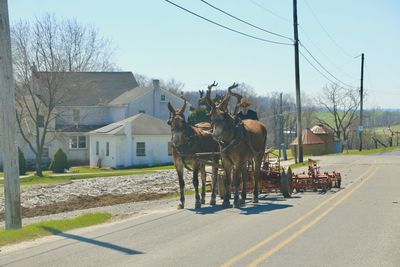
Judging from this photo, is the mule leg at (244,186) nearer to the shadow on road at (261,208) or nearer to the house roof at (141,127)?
the shadow on road at (261,208)

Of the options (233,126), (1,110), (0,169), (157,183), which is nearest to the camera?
(1,110)

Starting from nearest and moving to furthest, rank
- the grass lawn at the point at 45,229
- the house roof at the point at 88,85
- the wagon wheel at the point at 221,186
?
1. the grass lawn at the point at 45,229
2. the wagon wheel at the point at 221,186
3. the house roof at the point at 88,85

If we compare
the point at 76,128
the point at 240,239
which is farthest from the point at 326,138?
the point at 240,239

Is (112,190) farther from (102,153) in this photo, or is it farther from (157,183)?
(102,153)

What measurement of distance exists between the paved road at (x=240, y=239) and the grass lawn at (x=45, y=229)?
52 centimetres

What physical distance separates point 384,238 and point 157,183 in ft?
79.4

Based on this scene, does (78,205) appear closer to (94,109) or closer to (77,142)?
(77,142)

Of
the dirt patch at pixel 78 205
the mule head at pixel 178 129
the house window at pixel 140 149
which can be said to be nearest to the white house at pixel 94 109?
the house window at pixel 140 149

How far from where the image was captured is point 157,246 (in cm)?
1137

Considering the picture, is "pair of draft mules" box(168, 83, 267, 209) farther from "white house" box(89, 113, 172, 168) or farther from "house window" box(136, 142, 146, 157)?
"house window" box(136, 142, 146, 157)

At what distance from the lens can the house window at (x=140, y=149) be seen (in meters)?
59.8

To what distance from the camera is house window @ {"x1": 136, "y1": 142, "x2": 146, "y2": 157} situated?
2355 inches

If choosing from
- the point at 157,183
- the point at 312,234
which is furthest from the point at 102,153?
the point at 312,234

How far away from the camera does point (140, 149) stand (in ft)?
197
